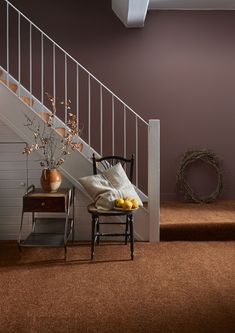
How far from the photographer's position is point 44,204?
4.41m

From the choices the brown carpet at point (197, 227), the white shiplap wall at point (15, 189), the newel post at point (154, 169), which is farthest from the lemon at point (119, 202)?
the brown carpet at point (197, 227)

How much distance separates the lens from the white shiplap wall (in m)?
4.93

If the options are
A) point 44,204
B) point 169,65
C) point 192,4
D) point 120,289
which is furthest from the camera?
point 169,65

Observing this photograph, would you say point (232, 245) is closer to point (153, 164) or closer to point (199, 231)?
point (199, 231)

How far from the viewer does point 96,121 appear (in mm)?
6398

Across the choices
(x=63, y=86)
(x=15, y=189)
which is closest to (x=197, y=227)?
→ (x=15, y=189)

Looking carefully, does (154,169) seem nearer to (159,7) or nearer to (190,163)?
(190,163)

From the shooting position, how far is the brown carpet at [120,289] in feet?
9.71

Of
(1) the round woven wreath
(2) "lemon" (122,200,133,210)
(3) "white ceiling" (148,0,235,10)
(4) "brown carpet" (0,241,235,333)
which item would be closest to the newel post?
(4) "brown carpet" (0,241,235,333)

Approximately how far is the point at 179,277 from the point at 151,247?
0.95m

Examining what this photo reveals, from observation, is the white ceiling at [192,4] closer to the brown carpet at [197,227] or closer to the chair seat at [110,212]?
the brown carpet at [197,227]

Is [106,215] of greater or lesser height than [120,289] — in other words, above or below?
above

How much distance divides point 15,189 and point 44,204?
71 cm


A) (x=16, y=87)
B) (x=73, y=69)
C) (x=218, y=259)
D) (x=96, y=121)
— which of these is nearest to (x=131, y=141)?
(x=96, y=121)
